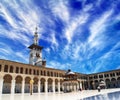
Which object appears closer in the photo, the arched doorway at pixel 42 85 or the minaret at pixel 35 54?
the arched doorway at pixel 42 85

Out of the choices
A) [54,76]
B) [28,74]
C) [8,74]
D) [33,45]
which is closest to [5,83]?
[8,74]

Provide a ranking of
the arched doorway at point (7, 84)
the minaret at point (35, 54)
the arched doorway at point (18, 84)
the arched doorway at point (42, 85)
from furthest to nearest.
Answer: the minaret at point (35, 54) < the arched doorway at point (42, 85) < the arched doorway at point (18, 84) < the arched doorway at point (7, 84)

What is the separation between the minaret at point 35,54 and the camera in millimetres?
58097

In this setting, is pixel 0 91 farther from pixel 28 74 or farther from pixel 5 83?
pixel 28 74

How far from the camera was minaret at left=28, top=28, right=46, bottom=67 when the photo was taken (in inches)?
2287

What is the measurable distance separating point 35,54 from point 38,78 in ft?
54.7

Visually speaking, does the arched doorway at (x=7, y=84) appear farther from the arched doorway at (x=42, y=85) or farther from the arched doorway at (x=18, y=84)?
the arched doorway at (x=42, y=85)

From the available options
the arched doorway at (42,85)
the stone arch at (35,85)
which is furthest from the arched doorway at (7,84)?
the arched doorway at (42,85)

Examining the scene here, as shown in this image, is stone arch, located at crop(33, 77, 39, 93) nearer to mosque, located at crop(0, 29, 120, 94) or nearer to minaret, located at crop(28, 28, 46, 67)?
mosque, located at crop(0, 29, 120, 94)

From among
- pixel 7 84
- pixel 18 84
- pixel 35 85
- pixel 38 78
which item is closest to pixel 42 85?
pixel 35 85

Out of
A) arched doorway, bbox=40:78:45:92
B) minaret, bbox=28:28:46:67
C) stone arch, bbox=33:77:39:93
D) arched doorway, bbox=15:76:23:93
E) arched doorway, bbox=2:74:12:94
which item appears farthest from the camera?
minaret, bbox=28:28:46:67

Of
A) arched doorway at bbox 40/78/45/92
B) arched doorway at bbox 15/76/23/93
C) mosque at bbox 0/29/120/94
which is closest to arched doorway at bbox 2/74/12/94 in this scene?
mosque at bbox 0/29/120/94

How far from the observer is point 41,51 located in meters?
63.1

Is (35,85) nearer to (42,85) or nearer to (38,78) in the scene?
(38,78)
